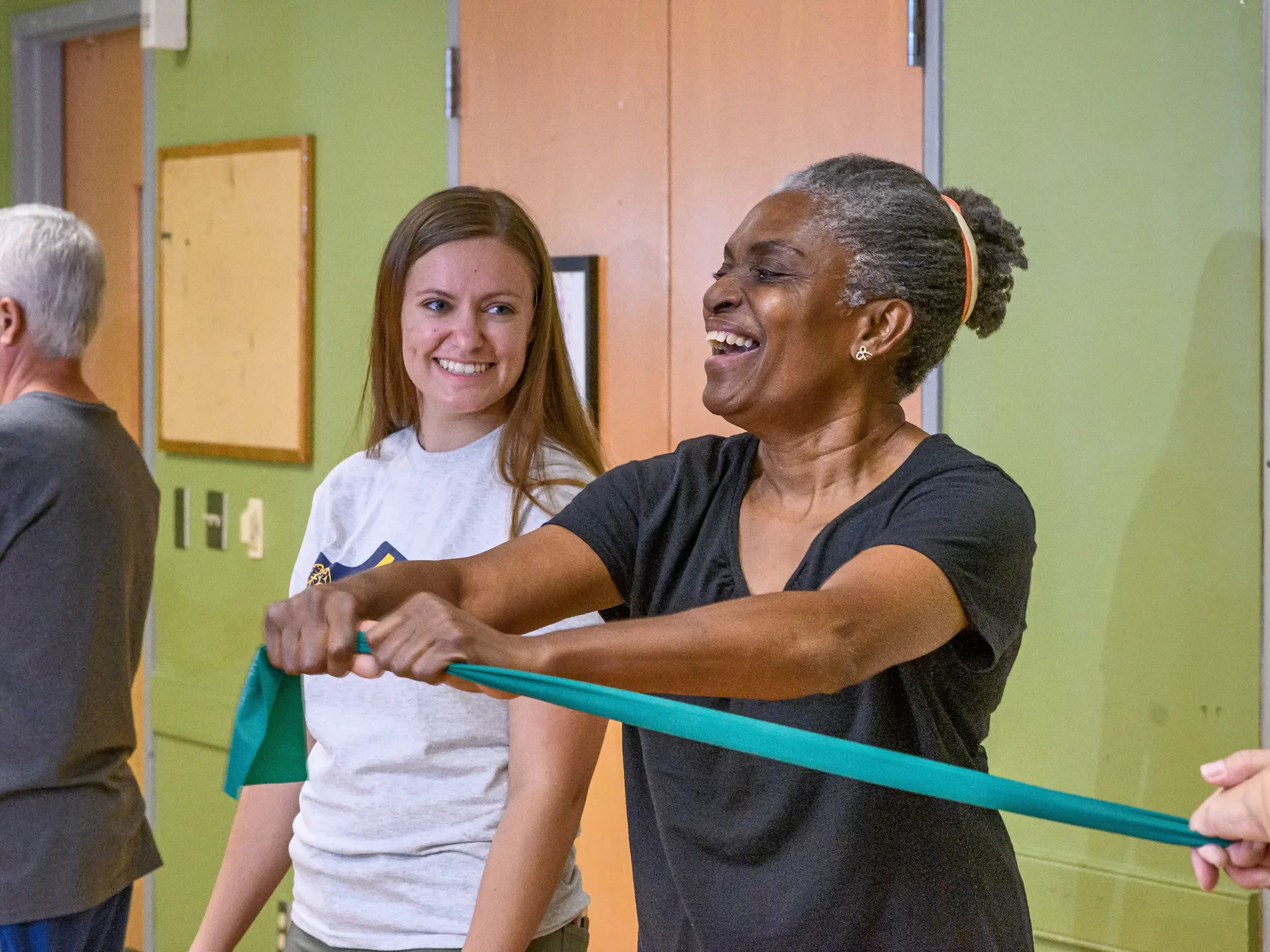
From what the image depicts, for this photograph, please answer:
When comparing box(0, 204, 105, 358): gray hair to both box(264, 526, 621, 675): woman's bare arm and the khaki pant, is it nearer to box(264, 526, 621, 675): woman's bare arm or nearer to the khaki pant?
the khaki pant

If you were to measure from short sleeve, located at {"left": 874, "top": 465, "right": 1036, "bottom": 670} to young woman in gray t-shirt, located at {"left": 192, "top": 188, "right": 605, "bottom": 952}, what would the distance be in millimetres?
545

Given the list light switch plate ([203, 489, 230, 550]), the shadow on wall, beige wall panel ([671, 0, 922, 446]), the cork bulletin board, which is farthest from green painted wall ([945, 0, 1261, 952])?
light switch plate ([203, 489, 230, 550])

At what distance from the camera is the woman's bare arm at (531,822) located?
154 cm

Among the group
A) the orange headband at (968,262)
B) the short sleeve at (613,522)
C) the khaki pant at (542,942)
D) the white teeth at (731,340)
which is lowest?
the khaki pant at (542,942)

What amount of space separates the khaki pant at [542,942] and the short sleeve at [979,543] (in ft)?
2.34

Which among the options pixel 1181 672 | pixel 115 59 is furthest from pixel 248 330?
pixel 1181 672

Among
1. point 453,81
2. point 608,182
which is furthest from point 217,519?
point 608,182

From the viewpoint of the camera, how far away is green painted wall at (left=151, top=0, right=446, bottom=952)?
10.8ft

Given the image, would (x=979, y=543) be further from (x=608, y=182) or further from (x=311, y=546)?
(x=608, y=182)

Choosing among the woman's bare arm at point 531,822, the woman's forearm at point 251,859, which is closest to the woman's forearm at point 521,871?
the woman's bare arm at point 531,822

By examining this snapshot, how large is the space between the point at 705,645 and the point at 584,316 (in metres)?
1.90

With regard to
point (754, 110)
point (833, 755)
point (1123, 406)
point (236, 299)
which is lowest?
point (833, 755)

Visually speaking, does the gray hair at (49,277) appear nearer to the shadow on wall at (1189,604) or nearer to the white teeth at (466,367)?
the white teeth at (466,367)

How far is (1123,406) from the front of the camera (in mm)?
2285
